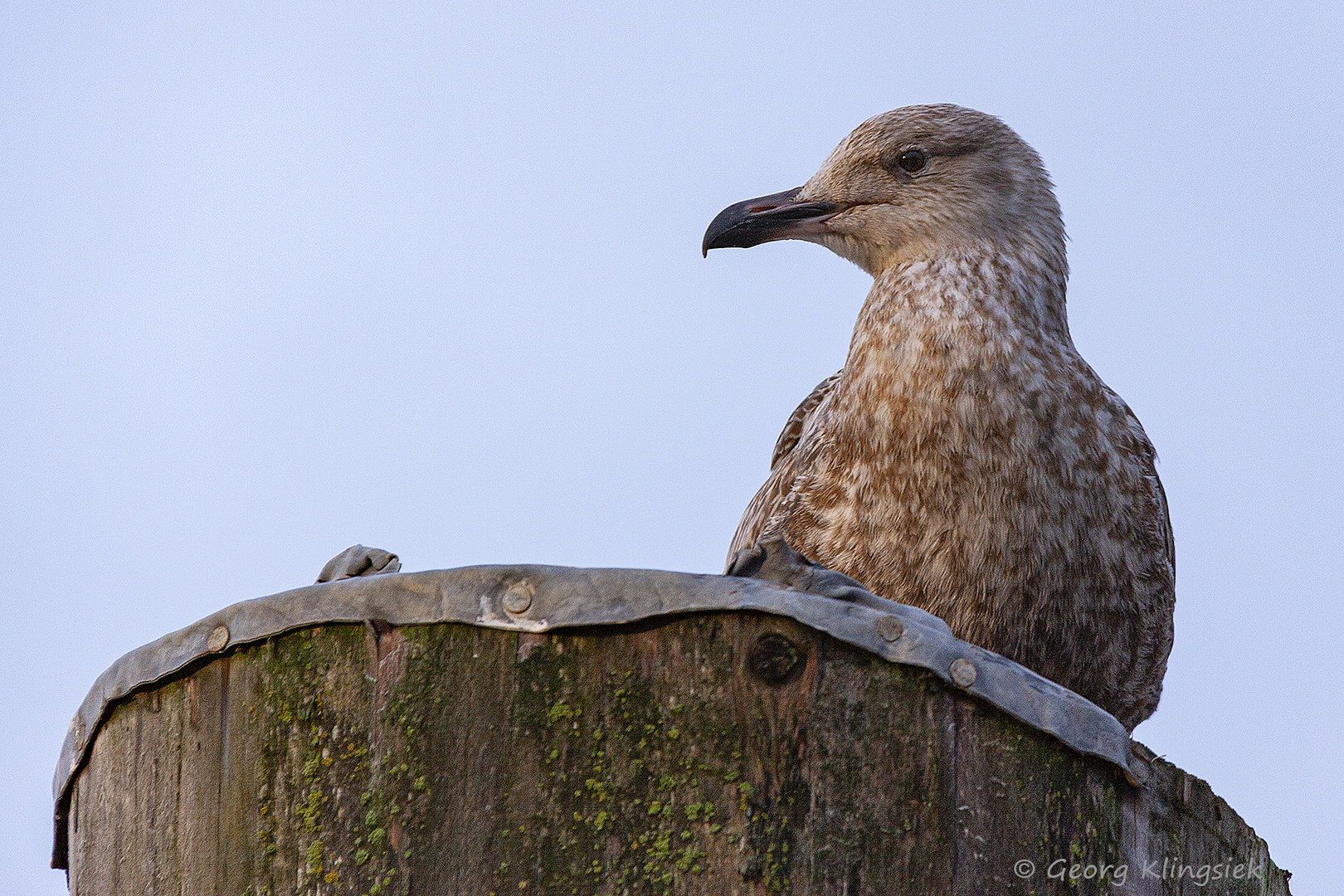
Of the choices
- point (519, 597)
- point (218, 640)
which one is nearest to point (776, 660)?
point (519, 597)

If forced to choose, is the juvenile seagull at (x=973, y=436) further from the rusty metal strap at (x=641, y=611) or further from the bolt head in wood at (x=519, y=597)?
the bolt head in wood at (x=519, y=597)

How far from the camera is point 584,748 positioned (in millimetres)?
1723

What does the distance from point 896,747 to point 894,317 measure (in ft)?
7.56

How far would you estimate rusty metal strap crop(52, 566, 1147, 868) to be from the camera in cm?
175

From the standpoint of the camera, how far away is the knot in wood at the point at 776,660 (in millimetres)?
1745

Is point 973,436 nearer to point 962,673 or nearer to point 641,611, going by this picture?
point 962,673

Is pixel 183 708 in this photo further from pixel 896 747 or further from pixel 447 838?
pixel 896 747

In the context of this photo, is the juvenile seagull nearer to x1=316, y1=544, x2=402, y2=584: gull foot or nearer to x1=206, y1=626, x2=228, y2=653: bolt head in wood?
x1=316, y1=544, x2=402, y2=584: gull foot

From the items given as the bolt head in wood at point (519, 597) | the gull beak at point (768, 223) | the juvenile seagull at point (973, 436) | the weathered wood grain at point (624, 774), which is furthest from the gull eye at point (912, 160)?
the bolt head in wood at point (519, 597)

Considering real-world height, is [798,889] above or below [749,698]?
below

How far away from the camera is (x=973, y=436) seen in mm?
3502

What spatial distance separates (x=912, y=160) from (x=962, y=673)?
2785 millimetres

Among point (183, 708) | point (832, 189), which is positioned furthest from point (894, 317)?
point (183, 708)

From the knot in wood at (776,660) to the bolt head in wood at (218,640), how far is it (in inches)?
27.5
